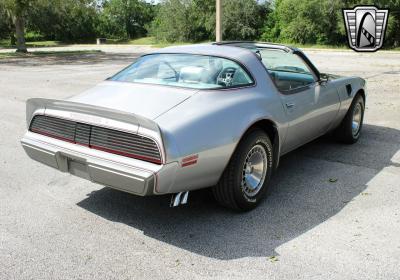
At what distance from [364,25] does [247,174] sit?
52.8ft

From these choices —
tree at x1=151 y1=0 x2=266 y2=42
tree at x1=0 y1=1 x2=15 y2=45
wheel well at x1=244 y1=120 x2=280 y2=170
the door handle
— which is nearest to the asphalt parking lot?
wheel well at x1=244 y1=120 x2=280 y2=170

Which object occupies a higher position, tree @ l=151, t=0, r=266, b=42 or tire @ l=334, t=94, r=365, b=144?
tree @ l=151, t=0, r=266, b=42

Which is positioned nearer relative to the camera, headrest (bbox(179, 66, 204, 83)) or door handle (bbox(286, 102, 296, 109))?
headrest (bbox(179, 66, 204, 83))

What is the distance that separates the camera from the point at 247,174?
4035 millimetres

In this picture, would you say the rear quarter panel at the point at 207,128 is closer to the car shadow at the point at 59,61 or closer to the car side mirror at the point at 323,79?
the car side mirror at the point at 323,79

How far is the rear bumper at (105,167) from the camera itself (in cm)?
322

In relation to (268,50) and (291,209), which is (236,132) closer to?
(291,209)

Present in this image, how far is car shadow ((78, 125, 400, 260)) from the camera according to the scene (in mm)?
3545

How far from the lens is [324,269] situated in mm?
3127

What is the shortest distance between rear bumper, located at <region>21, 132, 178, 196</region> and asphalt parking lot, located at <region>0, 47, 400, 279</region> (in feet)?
1.61

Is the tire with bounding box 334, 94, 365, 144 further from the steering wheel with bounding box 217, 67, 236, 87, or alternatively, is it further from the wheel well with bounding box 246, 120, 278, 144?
the steering wheel with bounding box 217, 67, 236, 87

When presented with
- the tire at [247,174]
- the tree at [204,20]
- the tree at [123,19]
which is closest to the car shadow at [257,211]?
the tire at [247,174]

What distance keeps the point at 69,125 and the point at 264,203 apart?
190cm

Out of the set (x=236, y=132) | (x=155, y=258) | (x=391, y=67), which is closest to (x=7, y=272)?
(x=155, y=258)
